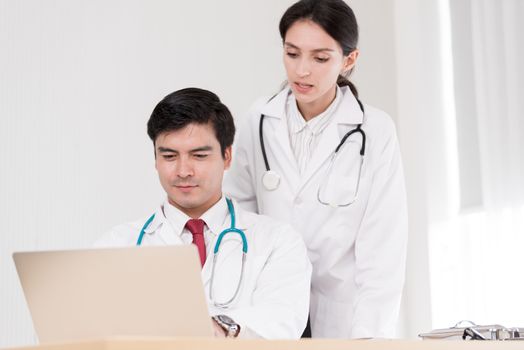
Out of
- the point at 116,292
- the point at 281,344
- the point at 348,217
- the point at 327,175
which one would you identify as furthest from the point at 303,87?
the point at 281,344

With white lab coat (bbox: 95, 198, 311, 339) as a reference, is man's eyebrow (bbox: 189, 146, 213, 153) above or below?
above

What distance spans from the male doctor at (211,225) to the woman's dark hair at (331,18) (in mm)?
264

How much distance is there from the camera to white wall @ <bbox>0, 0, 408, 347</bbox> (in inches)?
129

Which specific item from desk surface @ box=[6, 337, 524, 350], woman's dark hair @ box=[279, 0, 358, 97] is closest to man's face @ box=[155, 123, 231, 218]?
woman's dark hair @ box=[279, 0, 358, 97]

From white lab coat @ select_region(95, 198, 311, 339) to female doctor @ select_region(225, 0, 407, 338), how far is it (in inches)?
5.6

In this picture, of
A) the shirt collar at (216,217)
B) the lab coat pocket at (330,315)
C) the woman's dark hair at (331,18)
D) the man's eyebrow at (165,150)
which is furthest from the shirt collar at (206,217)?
the woman's dark hair at (331,18)

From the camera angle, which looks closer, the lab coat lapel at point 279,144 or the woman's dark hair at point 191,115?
the woman's dark hair at point 191,115

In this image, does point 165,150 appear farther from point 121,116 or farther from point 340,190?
point 121,116

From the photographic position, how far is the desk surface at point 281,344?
888 mm

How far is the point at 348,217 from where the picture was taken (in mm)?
2041

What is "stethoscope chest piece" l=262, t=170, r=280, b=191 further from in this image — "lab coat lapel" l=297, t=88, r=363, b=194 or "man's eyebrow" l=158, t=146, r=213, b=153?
"man's eyebrow" l=158, t=146, r=213, b=153

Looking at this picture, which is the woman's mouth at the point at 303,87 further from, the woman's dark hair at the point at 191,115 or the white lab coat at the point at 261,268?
the white lab coat at the point at 261,268

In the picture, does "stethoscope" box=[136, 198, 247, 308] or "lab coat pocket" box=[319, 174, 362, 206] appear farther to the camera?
"lab coat pocket" box=[319, 174, 362, 206]

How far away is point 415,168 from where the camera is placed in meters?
3.42
